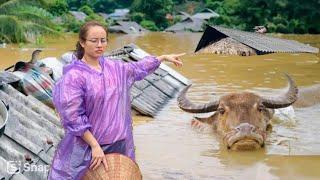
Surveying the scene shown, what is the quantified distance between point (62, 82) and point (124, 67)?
402 mm

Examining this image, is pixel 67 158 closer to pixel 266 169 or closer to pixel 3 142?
pixel 3 142

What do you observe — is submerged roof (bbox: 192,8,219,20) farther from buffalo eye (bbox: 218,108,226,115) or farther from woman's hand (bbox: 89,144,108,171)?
woman's hand (bbox: 89,144,108,171)

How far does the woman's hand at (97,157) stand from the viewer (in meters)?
3.24

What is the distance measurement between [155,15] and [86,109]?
59697 mm

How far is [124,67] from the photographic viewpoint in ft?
11.3

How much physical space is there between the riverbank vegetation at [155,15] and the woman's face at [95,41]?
113 inches

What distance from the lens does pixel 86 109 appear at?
3.26 metres

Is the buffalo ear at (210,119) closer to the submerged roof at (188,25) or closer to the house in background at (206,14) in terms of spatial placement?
the submerged roof at (188,25)

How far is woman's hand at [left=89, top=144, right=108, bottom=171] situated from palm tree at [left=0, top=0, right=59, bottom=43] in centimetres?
2218

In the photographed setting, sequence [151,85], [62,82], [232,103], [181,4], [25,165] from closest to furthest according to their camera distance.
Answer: [62,82]
[25,165]
[232,103]
[151,85]
[181,4]

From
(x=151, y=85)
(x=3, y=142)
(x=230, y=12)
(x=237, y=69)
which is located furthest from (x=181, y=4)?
(x=3, y=142)

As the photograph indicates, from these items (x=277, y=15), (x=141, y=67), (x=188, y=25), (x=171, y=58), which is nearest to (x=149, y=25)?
(x=188, y=25)

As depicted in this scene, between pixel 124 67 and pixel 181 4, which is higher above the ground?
pixel 124 67

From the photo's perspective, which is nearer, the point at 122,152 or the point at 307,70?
the point at 122,152
